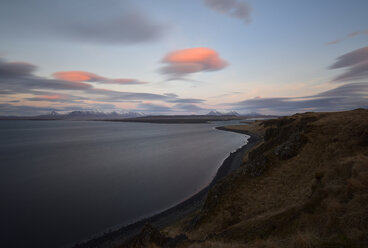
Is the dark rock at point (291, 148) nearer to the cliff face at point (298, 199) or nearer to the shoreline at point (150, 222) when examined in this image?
the cliff face at point (298, 199)

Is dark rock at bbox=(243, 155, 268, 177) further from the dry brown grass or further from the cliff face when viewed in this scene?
the dry brown grass

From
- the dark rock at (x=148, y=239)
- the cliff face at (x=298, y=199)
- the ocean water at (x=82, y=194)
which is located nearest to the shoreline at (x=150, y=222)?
the ocean water at (x=82, y=194)

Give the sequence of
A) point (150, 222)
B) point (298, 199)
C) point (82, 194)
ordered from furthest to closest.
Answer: point (82, 194)
point (150, 222)
point (298, 199)

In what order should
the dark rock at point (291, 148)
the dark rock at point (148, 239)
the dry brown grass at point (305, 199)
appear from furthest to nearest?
the dark rock at point (291, 148)
the dark rock at point (148, 239)
the dry brown grass at point (305, 199)

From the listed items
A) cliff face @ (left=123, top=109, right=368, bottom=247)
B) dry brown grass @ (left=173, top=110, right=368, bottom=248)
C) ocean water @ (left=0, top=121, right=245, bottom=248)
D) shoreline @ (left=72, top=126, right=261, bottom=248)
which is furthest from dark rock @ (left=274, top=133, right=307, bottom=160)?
ocean water @ (left=0, top=121, right=245, bottom=248)

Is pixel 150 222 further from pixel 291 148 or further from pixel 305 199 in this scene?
pixel 291 148

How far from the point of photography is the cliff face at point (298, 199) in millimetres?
7754

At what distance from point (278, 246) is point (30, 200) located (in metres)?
30.8

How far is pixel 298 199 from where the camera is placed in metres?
12.8

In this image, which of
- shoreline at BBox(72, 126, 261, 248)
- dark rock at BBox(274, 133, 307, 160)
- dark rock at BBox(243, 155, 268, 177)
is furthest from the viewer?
dark rock at BBox(274, 133, 307, 160)

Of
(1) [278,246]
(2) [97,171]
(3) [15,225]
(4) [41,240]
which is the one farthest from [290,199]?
(2) [97,171]

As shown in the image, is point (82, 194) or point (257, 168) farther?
point (82, 194)

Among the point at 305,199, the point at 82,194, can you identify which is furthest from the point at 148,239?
the point at 82,194

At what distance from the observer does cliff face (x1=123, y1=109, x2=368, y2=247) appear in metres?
7.75
